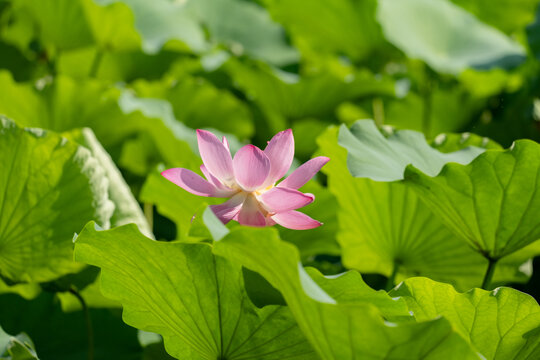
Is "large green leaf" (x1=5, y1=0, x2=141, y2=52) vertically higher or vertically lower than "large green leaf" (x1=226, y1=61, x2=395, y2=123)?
higher

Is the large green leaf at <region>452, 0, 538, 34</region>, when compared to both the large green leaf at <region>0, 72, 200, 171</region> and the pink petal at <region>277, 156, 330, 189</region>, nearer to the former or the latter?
the large green leaf at <region>0, 72, 200, 171</region>

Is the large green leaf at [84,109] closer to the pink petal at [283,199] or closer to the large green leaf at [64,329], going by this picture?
the large green leaf at [64,329]

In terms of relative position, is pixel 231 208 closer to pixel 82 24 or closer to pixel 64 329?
pixel 64 329

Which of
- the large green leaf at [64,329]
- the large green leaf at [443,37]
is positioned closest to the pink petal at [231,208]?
the large green leaf at [64,329]

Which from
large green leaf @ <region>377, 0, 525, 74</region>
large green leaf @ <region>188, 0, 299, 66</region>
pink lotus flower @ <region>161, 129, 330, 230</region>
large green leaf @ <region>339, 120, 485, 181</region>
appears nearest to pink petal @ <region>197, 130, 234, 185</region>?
pink lotus flower @ <region>161, 129, 330, 230</region>

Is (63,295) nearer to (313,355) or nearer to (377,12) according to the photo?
(313,355)
